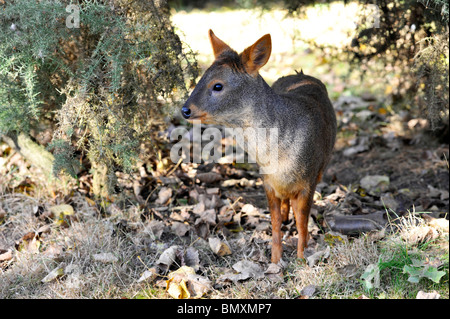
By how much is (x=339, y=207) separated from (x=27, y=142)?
9.27ft

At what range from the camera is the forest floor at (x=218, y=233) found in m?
3.26

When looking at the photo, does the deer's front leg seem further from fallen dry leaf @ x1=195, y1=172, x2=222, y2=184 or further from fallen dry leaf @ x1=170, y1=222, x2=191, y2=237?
fallen dry leaf @ x1=195, y1=172, x2=222, y2=184

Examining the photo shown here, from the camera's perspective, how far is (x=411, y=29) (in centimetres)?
479

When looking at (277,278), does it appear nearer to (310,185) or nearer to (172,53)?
(310,185)

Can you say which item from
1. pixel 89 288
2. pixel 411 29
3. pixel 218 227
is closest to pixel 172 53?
pixel 218 227

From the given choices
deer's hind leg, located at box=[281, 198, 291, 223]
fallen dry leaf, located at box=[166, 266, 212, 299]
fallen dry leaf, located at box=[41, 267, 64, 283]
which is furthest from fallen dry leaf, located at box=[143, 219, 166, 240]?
deer's hind leg, located at box=[281, 198, 291, 223]

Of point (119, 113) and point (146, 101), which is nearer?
point (119, 113)

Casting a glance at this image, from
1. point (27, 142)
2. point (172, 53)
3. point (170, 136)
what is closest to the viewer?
point (172, 53)

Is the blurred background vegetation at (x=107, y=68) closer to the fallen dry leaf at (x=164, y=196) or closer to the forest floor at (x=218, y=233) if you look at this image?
the forest floor at (x=218, y=233)

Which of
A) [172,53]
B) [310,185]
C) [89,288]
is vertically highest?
[172,53]

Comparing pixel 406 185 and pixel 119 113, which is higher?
pixel 119 113

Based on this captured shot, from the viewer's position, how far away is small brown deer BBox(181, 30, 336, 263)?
3379mm

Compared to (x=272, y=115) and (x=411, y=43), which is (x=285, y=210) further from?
(x=411, y=43)

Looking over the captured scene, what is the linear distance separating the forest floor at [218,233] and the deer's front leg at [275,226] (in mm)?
88
